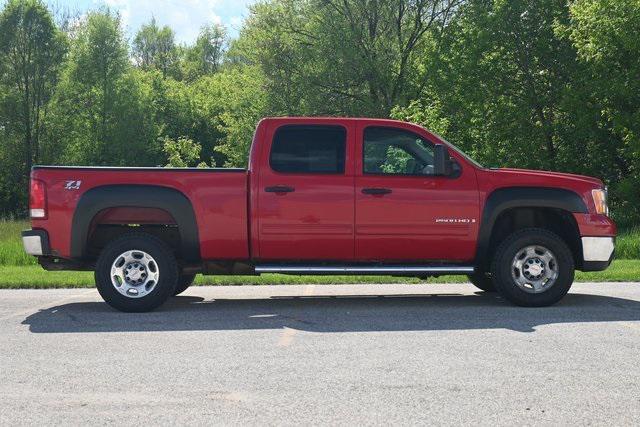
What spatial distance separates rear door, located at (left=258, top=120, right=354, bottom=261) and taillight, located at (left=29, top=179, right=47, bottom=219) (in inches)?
91.0

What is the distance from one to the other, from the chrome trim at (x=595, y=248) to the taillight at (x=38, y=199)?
5927 mm

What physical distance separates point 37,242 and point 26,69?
52.3 metres

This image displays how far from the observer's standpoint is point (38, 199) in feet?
27.7

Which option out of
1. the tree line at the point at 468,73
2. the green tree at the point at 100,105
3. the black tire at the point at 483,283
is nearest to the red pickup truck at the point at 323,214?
the black tire at the point at 483,283

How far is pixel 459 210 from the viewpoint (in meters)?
8.65

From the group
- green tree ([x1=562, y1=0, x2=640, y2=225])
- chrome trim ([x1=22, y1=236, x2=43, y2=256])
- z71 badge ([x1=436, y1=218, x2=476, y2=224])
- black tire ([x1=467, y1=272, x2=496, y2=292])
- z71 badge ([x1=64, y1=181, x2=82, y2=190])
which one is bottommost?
black tire ([x1=467, y1=272, x2=496, y2=292])

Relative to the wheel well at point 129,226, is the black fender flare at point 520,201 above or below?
above

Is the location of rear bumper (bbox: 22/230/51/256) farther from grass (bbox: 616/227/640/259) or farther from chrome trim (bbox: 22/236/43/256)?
grass (bbox: 616/227/640/259)

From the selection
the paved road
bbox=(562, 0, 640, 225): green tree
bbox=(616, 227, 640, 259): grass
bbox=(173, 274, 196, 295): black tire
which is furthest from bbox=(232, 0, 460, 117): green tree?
the paved road

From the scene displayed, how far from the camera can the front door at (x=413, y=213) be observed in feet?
28.3

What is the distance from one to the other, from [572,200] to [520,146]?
98.8ft

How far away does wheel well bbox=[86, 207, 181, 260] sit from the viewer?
8711 mm

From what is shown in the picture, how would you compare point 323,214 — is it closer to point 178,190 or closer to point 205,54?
point 178,190

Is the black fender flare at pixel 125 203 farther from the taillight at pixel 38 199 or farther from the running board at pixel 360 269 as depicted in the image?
the running board at pixel 360 269
